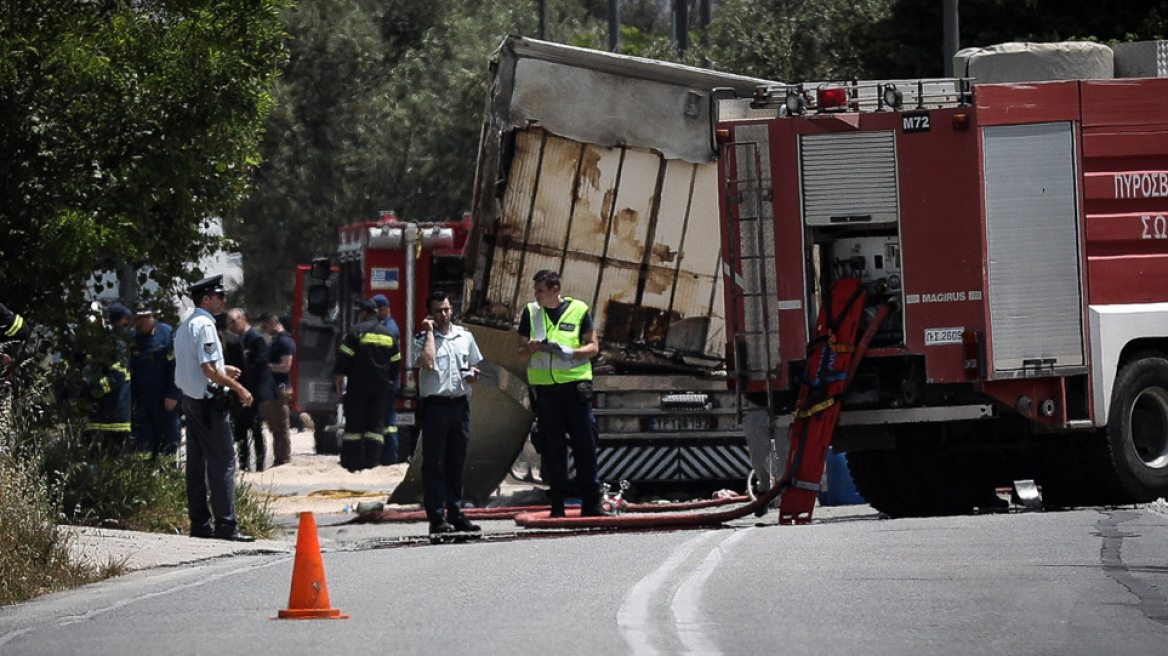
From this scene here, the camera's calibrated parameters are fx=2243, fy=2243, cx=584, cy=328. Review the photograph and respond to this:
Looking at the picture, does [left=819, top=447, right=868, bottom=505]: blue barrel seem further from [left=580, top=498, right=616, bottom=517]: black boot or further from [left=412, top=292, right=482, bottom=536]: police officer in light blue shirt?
[left=412, top=292, right=482, bottom=536]: police officer in light blue shirt

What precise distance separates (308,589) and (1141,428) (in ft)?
25.3

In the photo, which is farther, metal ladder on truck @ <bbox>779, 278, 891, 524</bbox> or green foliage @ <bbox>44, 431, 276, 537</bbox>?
green foliage @ <bbox>44, 431, 276, 537</bbox>

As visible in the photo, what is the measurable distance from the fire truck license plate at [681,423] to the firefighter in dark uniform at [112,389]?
4.41 metres

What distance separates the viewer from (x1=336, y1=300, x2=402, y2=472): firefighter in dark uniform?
2425 cm

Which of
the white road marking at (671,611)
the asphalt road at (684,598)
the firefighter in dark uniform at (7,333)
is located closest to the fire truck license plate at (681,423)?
the asphalt road at (684,598)

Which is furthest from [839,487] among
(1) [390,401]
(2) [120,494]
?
(1) [390,401]

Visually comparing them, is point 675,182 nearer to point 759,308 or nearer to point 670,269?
point 670,269

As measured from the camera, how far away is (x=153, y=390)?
21.2m

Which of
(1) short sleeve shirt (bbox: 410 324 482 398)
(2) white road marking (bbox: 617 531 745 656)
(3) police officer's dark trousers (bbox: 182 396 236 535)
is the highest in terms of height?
(1) short sleeve shirt (bbox: 410 324 482 398)

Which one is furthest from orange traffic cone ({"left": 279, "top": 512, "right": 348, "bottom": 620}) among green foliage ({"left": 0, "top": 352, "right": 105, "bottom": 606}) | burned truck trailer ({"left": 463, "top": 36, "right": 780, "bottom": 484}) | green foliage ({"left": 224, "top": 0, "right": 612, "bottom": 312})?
green foliage ({"left": 224, "top": 0, "right": 612, "bottom": 312})

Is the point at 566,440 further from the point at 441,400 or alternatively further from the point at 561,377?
the point at 441,400

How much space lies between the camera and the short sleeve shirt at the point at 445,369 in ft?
51.5

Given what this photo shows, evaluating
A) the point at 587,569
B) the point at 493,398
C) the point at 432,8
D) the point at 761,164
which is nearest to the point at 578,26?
the point at 432,8

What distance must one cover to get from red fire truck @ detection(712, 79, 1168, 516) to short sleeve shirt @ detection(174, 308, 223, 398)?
3.70 m
